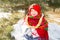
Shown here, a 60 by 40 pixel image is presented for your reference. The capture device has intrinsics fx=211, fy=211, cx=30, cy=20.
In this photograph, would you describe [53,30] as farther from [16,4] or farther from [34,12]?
[16,4]

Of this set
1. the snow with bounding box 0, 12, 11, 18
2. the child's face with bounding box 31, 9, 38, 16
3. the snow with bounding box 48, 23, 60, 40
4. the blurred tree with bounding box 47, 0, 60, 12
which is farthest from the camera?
the blurred tree with bounding box 47, 0, 60, 12

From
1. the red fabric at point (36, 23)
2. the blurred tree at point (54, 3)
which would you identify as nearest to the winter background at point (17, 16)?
the blurred tree at point (54, 3)

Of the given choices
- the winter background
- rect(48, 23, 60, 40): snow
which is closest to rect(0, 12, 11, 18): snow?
the winter background

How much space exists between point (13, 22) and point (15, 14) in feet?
0.39

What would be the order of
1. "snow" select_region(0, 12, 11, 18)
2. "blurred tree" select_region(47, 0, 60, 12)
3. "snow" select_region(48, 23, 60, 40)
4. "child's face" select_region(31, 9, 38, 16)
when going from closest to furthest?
"child's face" select_region(31, 9, 38, 16) → "snow" select_region(48, 23, 60, 40) → "snow" select_region(0, 12, 11, 18) → "blurred tree" select_region(47, 0, 60, 12)

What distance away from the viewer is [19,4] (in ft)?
7.24

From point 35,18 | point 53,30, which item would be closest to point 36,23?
point 35,18

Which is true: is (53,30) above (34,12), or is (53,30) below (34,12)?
below

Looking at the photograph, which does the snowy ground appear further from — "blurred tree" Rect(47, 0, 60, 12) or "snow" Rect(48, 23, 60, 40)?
"blurred tree" Rect(47, 0, 60, 12)

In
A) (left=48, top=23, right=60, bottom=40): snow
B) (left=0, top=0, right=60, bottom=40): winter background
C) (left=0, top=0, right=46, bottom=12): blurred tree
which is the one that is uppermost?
(left=0, top=0, right=46, bottom=12): blurred tree

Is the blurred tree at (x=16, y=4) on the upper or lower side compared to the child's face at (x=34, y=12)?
lower

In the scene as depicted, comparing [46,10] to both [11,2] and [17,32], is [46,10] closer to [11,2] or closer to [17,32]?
[11,2]

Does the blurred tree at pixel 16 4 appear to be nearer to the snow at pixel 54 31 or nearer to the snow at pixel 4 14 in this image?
the snow at pixel 4 14

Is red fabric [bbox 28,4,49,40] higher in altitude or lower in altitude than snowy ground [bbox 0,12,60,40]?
higher
